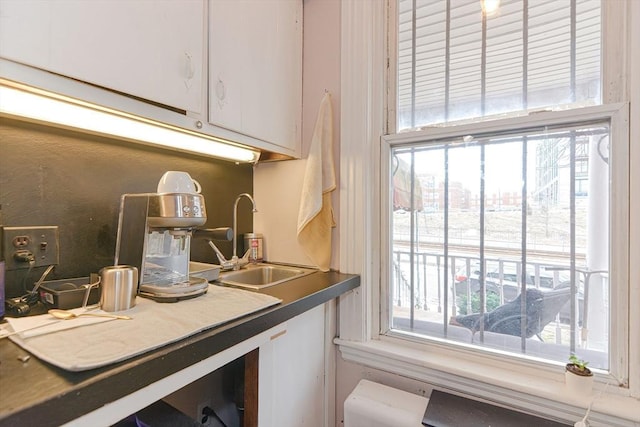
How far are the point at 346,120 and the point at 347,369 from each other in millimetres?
1175

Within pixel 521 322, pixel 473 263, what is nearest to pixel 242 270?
pixel 473 263

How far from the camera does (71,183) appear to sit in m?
0.91

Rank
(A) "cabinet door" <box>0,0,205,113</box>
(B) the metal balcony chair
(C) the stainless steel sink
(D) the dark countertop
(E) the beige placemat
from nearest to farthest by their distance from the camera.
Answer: (D) the dark countertop < (E) the beige placemat < (A) "cabinet door" <box>0,0,205,113</box> < (B) the metal balcony chair < (C) the stainless steel sink

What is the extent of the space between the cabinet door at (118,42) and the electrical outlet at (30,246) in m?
0.47

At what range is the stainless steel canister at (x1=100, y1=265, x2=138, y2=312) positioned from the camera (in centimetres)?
72

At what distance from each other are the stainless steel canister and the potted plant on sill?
1377mm

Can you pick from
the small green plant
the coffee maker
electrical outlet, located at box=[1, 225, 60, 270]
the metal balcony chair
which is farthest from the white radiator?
electrical outlet, located at box=[1, 225, 60, 270]

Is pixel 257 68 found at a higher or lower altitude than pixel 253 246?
higher

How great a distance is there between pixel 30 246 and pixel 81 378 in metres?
0.60

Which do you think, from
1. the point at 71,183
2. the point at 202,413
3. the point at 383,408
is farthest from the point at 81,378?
the point at 383,408

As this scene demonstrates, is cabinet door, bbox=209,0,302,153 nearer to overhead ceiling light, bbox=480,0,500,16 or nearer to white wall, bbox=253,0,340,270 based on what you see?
white wall, bbox=253,0,340,270

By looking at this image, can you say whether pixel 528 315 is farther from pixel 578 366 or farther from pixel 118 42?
pixel 118 42

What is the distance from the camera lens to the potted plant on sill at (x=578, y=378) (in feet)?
2.99

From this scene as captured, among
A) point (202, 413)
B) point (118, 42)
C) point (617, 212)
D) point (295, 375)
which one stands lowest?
point (202, 413)
